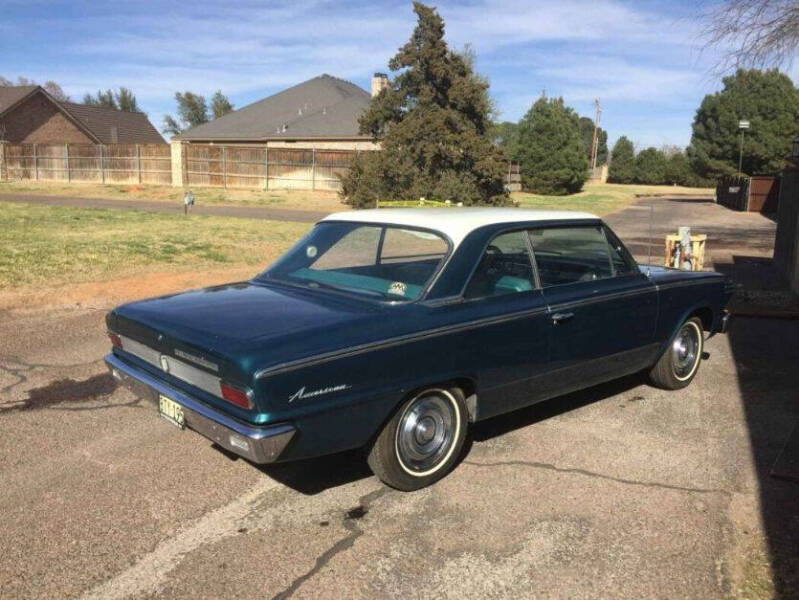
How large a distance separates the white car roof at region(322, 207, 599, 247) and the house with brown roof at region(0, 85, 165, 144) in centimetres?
4902

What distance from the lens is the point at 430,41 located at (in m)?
24.4

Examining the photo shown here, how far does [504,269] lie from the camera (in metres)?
4.34

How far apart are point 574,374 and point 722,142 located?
2298 inches

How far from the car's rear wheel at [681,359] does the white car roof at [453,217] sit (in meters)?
1.40

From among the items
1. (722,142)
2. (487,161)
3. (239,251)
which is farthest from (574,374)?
(722,142)

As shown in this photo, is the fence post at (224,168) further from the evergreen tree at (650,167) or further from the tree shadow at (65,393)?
the evergreen tree at (650,167)

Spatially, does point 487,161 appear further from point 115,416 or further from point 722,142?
point 722,142

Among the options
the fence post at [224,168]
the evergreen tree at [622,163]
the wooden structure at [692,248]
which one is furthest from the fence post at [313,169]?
the evergreen tree at [622,163]

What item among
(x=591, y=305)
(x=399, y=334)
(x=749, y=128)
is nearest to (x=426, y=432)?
(x=399, y=334)

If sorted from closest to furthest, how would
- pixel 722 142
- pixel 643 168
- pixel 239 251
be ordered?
pixel 239 251 → pixel 722 142 → pixel 643 168

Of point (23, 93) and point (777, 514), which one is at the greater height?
Result: point (23, 93)

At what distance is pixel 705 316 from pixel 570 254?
5.49 ft

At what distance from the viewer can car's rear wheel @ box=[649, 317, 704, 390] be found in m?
5.54

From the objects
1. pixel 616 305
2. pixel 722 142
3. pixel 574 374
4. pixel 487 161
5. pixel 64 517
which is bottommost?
pixel 64 517
